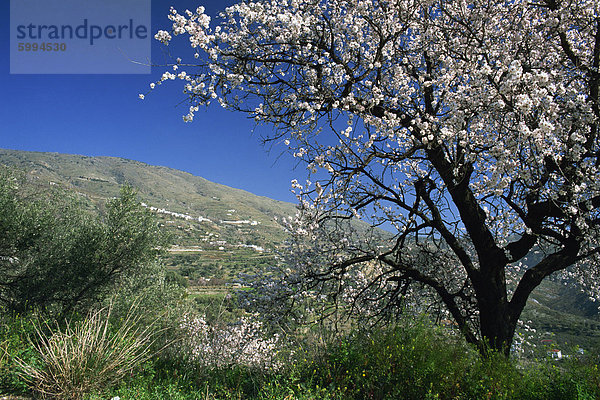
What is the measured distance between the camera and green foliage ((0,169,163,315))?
1386 centimetres

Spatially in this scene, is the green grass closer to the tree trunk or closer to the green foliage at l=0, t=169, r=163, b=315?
the tree trunk

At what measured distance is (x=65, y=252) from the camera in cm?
1517

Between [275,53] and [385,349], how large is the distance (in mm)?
5378

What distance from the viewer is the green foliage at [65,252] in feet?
45.5

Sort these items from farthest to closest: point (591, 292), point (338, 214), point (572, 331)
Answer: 1. point (572, 331)
2. point (591, 292)
3. point (338, 214)

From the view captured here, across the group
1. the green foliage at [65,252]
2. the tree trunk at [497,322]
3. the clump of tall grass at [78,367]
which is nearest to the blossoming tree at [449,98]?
the tree trunk at [497,322]

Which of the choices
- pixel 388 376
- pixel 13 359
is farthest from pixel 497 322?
pixel 13 359

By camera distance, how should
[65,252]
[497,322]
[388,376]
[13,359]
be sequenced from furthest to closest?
[65,252] < [497,322] < [13,359] < [388,376]

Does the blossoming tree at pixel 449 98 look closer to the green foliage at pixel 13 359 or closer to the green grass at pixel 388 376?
the green grass at pixel 388 376

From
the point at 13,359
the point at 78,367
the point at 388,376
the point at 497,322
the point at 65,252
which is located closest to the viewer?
the point at 388,376

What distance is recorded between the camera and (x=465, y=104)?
18.8 feet

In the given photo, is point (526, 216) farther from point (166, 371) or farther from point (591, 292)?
point (166, 371)

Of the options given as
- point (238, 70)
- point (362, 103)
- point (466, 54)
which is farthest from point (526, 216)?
point (238, 70)

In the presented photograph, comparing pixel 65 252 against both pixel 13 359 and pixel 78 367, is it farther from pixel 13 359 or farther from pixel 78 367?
pixel 78 367
